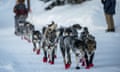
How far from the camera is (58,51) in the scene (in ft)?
32.4

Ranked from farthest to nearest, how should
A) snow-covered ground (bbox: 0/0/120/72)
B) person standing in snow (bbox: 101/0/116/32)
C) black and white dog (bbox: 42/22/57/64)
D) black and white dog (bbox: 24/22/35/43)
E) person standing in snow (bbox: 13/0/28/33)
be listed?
person standing in snow (bbox: 13/0/28/33)
person standing in snow (bbox: 101/0/116/32)
black and white dog (bbox: 24/22/35/43)
snow-covered ground (bbox: 0/0/120/72)
black and white dog (bbox: 42/22/57/64)

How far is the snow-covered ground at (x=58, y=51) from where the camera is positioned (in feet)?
26.8

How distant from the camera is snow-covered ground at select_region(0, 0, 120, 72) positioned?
8156mm

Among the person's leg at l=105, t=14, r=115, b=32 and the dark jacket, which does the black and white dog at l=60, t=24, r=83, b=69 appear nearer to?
the person's leg at l=105, t=14, r=115, b=32

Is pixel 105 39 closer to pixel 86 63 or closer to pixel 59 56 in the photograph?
pixel 59 56

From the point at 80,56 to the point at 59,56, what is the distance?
198 cm

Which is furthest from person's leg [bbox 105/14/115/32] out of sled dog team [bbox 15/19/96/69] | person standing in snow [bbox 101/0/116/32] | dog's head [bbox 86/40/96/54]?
dog's head [bbox 86/40/96/54]

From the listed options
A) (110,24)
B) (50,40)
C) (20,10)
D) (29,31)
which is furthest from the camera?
(20,10)

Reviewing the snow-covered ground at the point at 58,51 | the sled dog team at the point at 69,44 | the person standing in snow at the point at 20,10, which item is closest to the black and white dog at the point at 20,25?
the person standing in snow at the point at 20,10

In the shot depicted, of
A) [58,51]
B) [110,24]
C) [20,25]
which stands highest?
[20,25]

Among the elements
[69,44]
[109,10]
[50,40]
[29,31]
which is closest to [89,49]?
[69,44]

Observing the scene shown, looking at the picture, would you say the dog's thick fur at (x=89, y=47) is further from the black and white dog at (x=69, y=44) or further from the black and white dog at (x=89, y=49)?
the black and white dog at (x=69, y=44)

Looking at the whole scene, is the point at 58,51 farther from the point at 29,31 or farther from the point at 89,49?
the point at 89,49

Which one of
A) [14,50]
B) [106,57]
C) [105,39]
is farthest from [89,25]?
[106,57]
